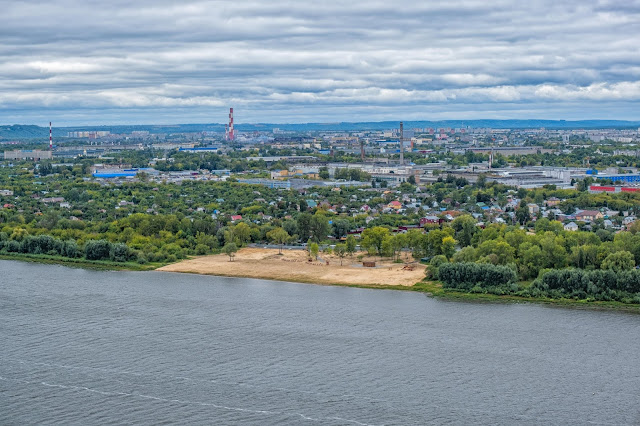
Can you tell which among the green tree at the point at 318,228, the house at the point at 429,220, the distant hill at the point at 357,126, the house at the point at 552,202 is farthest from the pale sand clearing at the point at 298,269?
the distant hill at the point at 357,126

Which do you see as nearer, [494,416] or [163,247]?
[494,416]

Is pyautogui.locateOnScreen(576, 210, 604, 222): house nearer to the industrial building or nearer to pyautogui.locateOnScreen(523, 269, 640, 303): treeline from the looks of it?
pyautogui.locateOnScreen(523, 269, 640, 303): treeline

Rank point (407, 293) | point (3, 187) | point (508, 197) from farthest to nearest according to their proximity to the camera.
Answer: point (3, 187) < point (508, 197) < point (407, 293)

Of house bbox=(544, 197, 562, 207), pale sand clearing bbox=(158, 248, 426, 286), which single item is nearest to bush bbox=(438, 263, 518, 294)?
pale sand clearing bbox=(158, 248, 426, 286)

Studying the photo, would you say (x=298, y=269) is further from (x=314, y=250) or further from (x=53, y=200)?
(x=53, y=200)

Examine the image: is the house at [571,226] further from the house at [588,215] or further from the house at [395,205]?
the house at [395,205]

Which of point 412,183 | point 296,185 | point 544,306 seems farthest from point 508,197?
point 544,306

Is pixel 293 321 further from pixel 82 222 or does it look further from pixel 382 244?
pixel 82 222
